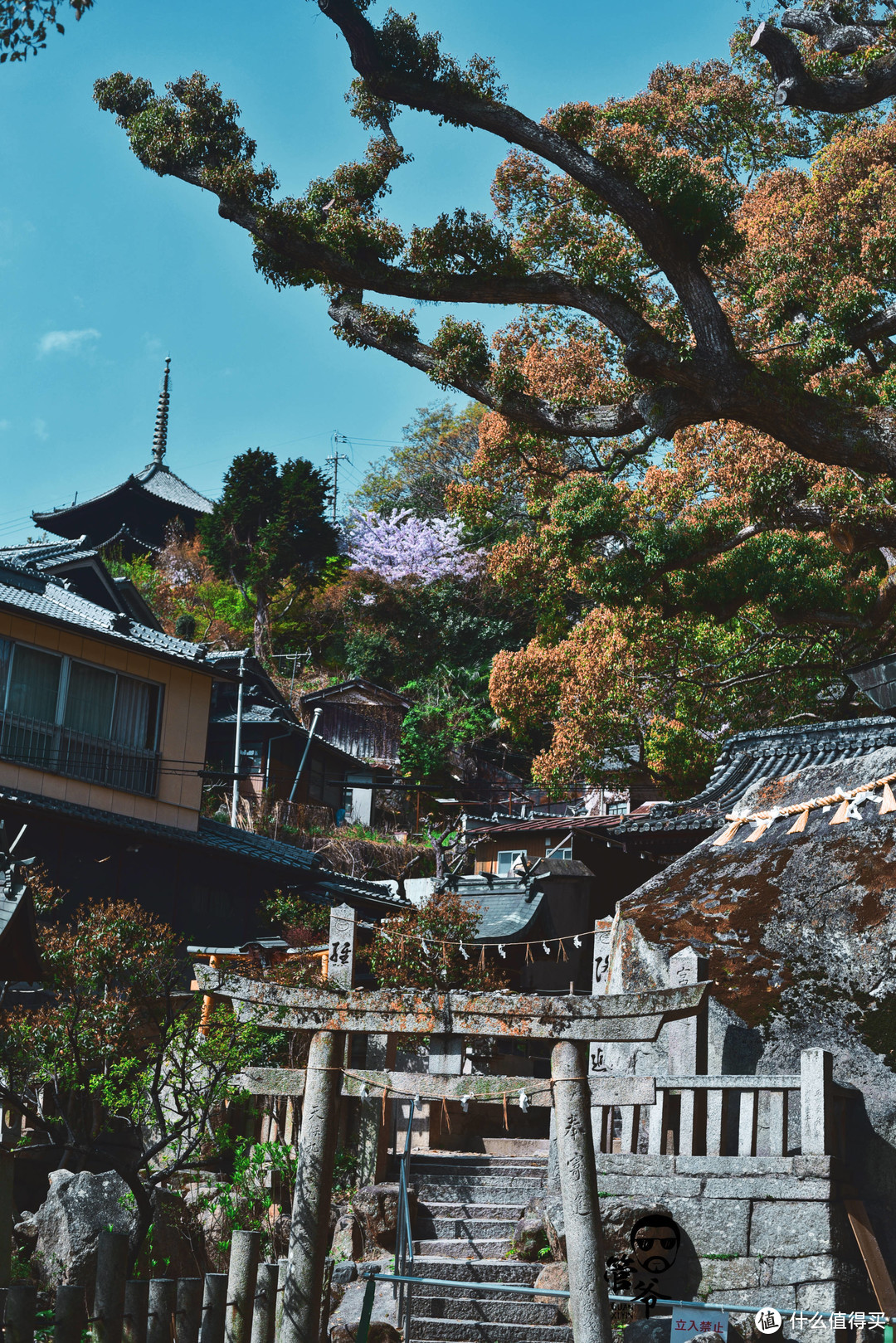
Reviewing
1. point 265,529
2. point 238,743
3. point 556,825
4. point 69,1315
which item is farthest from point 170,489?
point 69,1315

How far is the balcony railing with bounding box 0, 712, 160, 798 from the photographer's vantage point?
18.8 metres

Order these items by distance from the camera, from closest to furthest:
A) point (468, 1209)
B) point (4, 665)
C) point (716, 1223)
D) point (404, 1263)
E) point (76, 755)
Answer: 1. point (716, 1223)
2. point (404, 1263)
3. point (468, 1209)
4. point (4, 665)
5. point (76, 755)

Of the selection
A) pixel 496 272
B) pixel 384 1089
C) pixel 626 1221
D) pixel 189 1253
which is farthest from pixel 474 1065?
pixel 496 272

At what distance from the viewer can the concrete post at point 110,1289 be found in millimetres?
5948

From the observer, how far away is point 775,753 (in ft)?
49.0

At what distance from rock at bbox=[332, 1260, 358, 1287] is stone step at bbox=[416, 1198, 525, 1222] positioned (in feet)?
2.80

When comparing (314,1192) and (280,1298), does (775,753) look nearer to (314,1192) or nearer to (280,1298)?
(314,1192)

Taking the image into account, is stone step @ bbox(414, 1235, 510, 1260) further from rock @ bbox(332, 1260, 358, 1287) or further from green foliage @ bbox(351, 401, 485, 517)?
green foliage @ bbox(351, 401, 485, 517)

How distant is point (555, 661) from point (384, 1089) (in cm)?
1454

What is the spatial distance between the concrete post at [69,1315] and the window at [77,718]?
13908mm

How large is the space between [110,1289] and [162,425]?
48490mm

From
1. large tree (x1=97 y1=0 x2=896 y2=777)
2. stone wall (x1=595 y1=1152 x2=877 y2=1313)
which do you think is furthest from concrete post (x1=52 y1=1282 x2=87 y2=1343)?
large tree (x1=97 y1=0 x2=896 y2=777)

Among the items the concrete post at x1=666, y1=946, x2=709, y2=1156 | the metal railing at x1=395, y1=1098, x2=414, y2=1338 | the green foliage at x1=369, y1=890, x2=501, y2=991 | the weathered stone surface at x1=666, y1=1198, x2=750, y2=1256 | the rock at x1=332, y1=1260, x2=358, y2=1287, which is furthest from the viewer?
the green foliage at x1=369, y1=890, x2=501, y2=991

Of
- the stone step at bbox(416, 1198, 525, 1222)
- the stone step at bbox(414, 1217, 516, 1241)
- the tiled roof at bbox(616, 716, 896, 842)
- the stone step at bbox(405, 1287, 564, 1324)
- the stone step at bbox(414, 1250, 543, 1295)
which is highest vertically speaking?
the tiled roof at bbox(616, 716, 896, 842)
